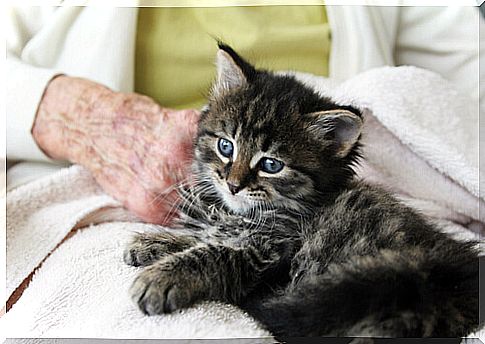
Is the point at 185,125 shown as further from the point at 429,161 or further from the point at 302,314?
the point at 302,314

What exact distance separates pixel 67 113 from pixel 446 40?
2.90ft

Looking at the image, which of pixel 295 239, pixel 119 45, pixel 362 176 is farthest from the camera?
pixel 119 45

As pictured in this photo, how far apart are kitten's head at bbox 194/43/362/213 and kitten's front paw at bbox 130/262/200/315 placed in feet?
0.56

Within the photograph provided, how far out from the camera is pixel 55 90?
143 cm

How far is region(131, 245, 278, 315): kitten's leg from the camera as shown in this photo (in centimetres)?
87

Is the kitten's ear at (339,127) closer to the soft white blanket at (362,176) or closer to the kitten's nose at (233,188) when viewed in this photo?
the kitten's nose at (233,188)

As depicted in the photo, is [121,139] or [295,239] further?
[121,139]

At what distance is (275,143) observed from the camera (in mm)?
989

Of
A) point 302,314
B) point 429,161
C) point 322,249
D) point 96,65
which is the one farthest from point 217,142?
point 96,65

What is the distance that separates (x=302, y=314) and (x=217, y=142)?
1.14ft

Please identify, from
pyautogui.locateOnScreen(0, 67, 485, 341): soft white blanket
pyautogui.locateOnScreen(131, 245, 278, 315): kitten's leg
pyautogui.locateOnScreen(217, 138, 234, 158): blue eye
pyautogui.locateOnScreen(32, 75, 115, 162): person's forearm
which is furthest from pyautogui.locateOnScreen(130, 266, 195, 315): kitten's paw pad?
pyautogui.locateOnScreen(32, 75, 115, 162): person's forearm

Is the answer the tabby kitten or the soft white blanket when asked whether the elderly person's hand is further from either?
the tabby kitten

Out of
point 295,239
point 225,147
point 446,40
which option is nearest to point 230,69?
point 225,147

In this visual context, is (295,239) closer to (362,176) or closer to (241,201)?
(241,201)
